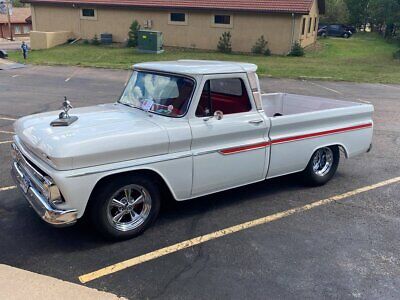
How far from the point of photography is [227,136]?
503 cm

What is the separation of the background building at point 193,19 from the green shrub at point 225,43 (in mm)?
459

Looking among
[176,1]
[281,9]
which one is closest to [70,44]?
[176,1]

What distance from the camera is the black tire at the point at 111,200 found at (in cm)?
423

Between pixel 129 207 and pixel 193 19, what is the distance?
29053 millimetres

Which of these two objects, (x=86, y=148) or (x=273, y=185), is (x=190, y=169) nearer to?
(x=86, y=148)

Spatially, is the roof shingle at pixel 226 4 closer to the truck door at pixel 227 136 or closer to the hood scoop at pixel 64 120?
the truck door at pixel 227 136

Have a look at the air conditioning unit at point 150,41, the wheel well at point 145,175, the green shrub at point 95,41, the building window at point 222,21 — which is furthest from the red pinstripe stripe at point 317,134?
the green shrub at point 95,41

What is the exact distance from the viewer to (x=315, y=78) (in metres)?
19.3

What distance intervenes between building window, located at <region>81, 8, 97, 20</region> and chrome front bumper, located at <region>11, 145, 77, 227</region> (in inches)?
1301

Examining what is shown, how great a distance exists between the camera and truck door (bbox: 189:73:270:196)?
4.85 meters

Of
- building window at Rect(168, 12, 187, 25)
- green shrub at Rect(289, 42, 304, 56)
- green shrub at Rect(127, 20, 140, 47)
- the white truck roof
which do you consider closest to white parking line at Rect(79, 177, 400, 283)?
the white truck roof

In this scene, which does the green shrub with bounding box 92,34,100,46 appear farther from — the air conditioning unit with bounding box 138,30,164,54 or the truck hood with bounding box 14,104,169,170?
the truck hood with bounding box 14,104,169,170

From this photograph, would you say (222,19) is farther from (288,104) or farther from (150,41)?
(288,104)

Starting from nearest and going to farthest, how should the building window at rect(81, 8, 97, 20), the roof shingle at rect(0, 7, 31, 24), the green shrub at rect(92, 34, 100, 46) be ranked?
the green shrub at rect(92, 34, 100, 46)
the building window at rect(81, 8, 97, 20)
the roof shingle at rect(0, 7, 31, 24)
